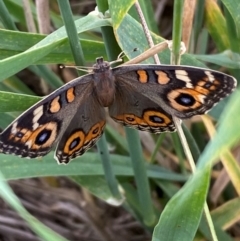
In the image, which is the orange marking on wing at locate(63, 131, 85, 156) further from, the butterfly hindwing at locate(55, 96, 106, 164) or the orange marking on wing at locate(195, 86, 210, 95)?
the orange marking on wing at locate(195, 86, 210, 95)

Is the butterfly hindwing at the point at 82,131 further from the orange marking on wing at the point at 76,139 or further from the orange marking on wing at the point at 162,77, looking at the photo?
the orange marking on wing at the point at 162,77

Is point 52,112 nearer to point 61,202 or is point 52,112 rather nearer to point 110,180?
point 110,180

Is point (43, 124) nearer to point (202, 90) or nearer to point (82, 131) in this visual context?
point (82, 131)

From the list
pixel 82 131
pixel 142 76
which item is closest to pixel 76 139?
pixel 82 131

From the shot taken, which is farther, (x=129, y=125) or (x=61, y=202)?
(x=61, y=202)

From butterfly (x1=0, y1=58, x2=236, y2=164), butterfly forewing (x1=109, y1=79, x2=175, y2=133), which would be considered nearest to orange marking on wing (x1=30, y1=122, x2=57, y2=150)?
butterfly (x1=0, y1=58, x2=236, y2=164)

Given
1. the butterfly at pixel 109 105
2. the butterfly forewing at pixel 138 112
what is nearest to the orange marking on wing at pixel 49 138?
the butterfly at pixel 109 105

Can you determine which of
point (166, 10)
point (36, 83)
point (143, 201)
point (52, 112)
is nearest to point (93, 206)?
point (143, 201)
